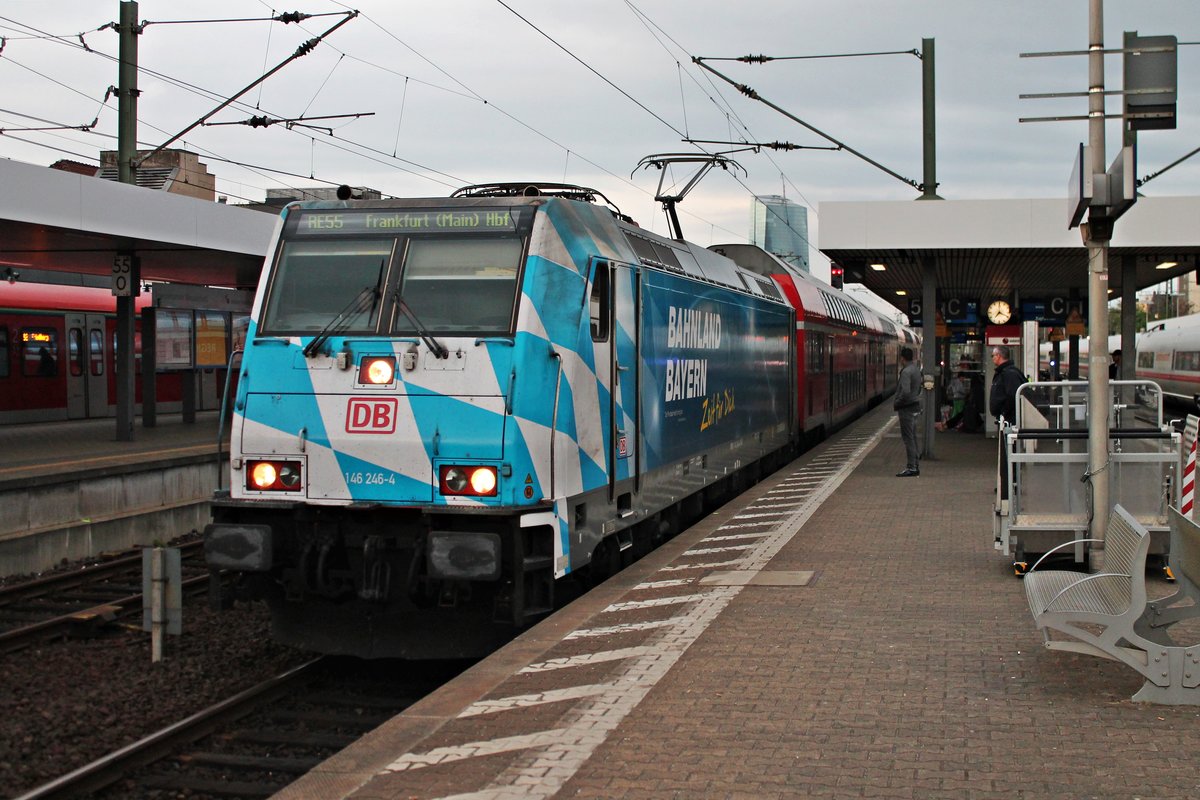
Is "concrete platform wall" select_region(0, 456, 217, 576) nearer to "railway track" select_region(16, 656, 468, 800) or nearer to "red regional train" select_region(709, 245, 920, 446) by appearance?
"railway track" select_region(16, 656, 468, 800)

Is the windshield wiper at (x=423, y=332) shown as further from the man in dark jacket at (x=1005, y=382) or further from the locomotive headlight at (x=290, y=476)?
the man in dark jacket at (x=1005, y=382)

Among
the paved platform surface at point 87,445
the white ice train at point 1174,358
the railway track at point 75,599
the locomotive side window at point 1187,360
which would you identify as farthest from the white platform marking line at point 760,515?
the locomotive side window at point 1187,360

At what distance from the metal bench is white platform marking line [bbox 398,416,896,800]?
6.93 ft

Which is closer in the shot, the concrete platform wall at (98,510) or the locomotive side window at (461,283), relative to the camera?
the locomotive side window at (461,283)

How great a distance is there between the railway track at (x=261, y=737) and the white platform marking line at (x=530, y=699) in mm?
1241

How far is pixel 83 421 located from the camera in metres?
25.7

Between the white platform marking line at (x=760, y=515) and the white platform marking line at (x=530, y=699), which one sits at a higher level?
the white platform marking line at (x=760, y=515)

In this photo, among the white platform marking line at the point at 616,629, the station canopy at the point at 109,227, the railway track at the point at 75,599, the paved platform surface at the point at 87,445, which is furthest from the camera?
the paved platform surface at the point at 87,445

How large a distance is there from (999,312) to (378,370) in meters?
19.9

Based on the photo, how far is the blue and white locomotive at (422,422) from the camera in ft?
25.5

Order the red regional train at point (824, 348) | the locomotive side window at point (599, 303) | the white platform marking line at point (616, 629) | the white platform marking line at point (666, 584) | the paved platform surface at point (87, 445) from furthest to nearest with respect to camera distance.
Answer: the red regional train at point (824, 348) < the paved platform surface at point (87, 445) < the white platform marking line at point (666, 584) < the locomotive side window at point (599, 303) < the white platform marking line at point (616, 629)

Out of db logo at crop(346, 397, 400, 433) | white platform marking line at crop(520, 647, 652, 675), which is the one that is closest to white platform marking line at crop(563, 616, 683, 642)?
white platform marking line at crop(520, 647, 652, 675)

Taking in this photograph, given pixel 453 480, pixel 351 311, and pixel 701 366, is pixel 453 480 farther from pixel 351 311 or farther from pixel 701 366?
pixel 701 366

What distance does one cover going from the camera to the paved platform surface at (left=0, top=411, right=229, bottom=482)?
1571 centimetres
